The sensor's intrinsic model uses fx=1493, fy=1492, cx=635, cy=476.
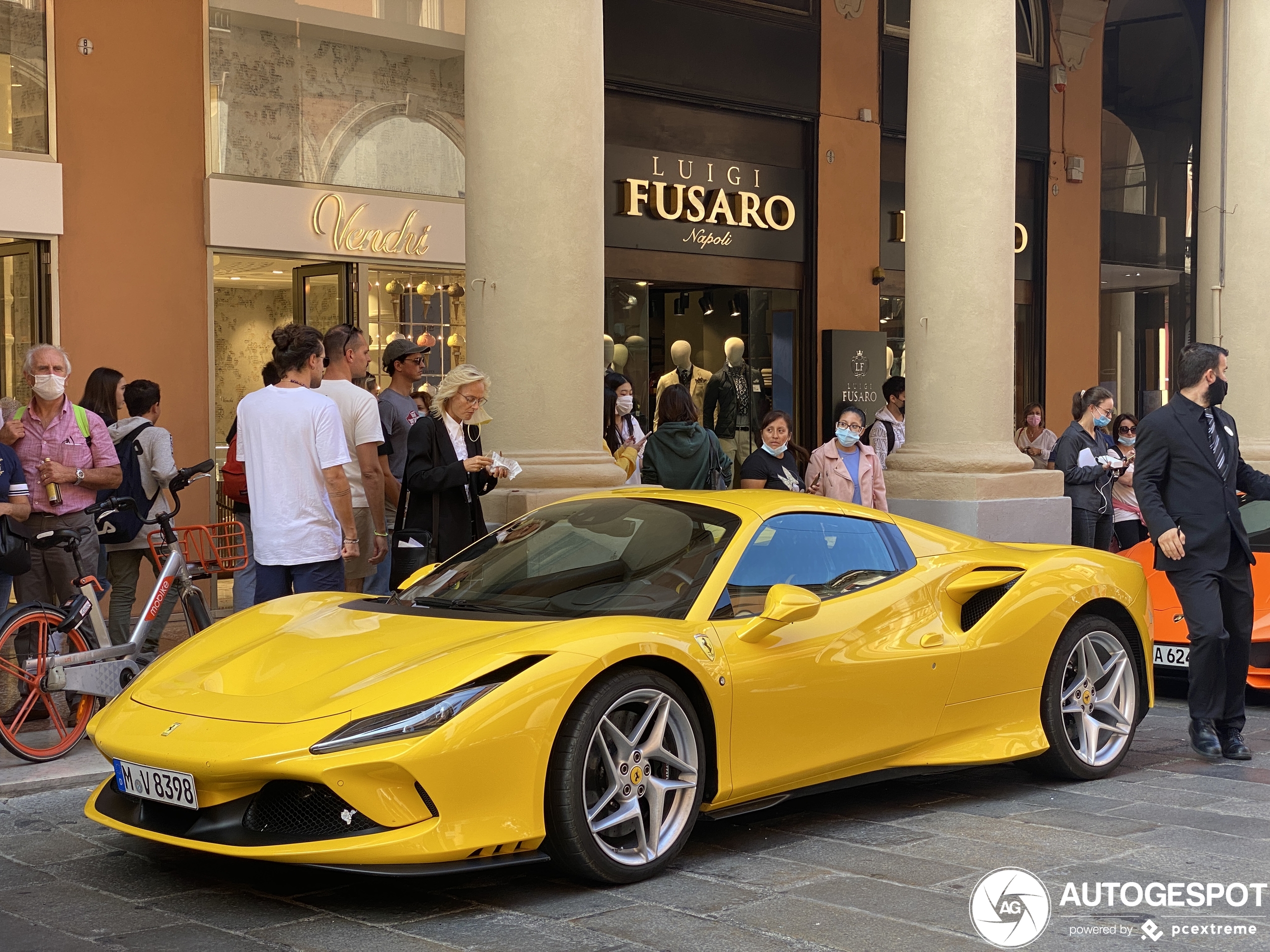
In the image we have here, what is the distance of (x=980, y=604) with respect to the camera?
239 inches

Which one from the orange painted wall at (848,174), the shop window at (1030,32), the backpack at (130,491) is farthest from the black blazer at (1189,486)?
the shop window at (1030,32)

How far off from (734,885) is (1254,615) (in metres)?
4.32

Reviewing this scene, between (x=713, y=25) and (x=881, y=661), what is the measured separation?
425 inches

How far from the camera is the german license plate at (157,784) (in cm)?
444

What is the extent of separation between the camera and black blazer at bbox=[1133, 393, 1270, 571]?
22.7 feet

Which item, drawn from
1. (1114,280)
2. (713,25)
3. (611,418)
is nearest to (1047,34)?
(1114,280)

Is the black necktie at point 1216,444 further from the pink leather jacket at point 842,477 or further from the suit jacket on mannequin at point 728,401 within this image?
the suit jacket on mannequin at point 728,401

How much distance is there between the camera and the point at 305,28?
12.0 metres

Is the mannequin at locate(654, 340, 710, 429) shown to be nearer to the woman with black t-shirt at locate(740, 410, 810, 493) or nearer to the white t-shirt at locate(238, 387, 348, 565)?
the woman with black t-shirt at locate(740, 410, 810, 493)

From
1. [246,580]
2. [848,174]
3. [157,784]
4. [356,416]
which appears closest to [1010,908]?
[157,784]

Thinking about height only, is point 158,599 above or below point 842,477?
below

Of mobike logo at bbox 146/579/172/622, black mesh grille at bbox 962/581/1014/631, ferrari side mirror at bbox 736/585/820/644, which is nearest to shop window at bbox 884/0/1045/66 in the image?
black mesh grille at bbox 962/581/1014/631

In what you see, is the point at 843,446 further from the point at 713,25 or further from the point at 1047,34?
the point at 1047,34

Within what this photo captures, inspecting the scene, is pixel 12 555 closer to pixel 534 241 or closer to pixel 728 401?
pixel 534 241
